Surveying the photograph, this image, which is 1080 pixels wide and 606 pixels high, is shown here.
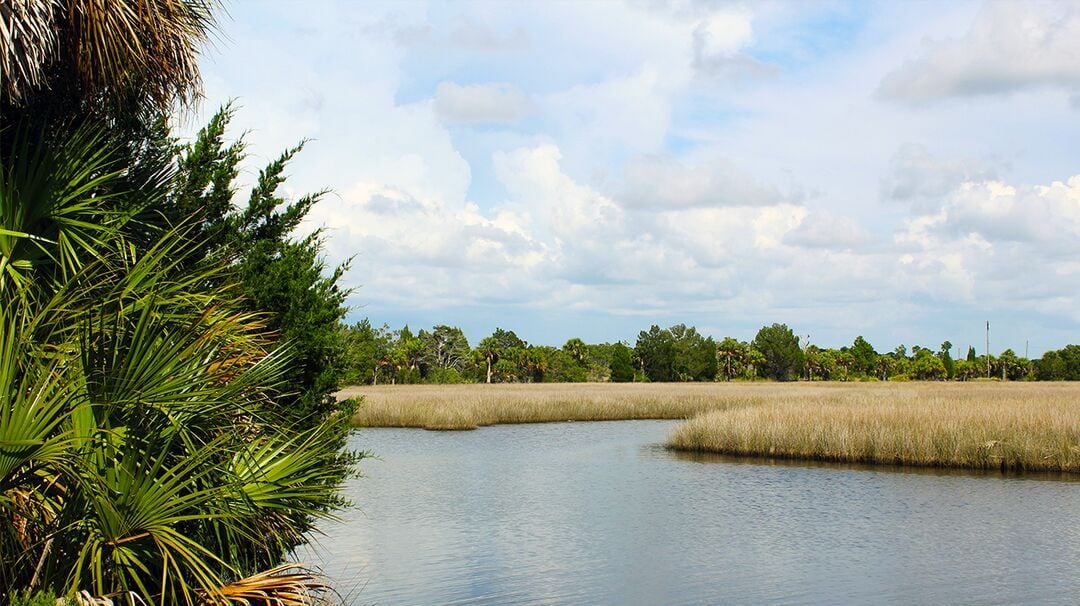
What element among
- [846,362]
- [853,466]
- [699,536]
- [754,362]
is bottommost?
[699,536]

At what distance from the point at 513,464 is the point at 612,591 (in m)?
12.5

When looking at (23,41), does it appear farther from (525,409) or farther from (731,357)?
(731,357)

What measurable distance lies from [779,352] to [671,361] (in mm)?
16384

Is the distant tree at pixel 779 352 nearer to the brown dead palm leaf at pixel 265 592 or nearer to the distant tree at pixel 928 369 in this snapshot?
the distant tree at pixel 928 369

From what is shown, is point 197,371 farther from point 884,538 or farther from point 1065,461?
point 1065,461

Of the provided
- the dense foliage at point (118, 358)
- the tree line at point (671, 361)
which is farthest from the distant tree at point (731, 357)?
the dense foliage at point (118, 358)

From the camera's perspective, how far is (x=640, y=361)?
95125mm

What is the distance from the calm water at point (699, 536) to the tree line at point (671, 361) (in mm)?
49613

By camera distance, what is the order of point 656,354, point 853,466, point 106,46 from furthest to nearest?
point 656,354 < point 853,466 < point 106,46

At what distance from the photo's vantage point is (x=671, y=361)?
300 ft

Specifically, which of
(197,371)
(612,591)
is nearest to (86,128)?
(197,371)

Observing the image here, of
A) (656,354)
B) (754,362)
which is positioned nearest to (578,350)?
(656,354)

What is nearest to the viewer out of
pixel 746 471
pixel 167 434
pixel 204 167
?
pixel 167 434

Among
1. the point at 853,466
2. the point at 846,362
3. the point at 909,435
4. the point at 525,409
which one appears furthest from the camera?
the point at 846,362
